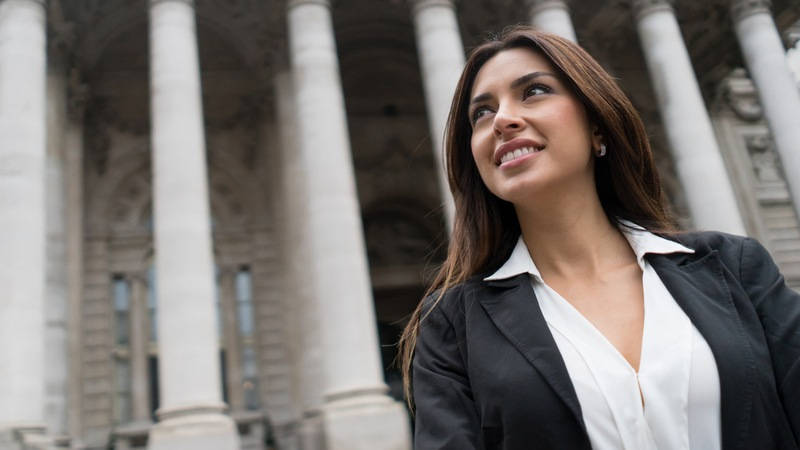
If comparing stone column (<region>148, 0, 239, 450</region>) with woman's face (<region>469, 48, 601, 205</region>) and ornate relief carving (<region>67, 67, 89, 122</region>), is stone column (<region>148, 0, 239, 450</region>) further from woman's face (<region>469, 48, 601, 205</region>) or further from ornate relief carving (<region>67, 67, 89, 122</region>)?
woman's face (<region>469, 48, 601, 205</region>)

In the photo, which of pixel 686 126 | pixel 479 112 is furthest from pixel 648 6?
pixel 479 112

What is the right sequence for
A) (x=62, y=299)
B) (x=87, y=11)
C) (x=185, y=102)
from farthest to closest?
1. (x=87, y=11)
2. (x=62, y=299)
3. (x=185, y=102)

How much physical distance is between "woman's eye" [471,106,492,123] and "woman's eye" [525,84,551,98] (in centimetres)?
13

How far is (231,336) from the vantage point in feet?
67.2

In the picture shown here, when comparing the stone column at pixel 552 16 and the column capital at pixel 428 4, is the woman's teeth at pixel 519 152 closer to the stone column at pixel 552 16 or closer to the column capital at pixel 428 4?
the column capital at pixel 428 4

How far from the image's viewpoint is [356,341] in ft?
44.7

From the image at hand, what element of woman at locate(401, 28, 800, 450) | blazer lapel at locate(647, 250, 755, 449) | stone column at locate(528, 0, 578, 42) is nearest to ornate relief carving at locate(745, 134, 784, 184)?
stone column at locate(528, 0, 578, 42)

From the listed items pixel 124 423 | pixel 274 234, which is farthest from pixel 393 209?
pixel 124 423

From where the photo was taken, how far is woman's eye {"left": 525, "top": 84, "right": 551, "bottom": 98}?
2.13 metres

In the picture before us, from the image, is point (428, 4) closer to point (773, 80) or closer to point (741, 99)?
point (773, 80)

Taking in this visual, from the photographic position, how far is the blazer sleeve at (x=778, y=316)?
169cm

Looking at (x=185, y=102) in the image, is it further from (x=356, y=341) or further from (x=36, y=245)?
(x=356, y=341)

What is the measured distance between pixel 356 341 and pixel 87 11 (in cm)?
1149

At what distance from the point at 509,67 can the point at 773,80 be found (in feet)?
62.1
